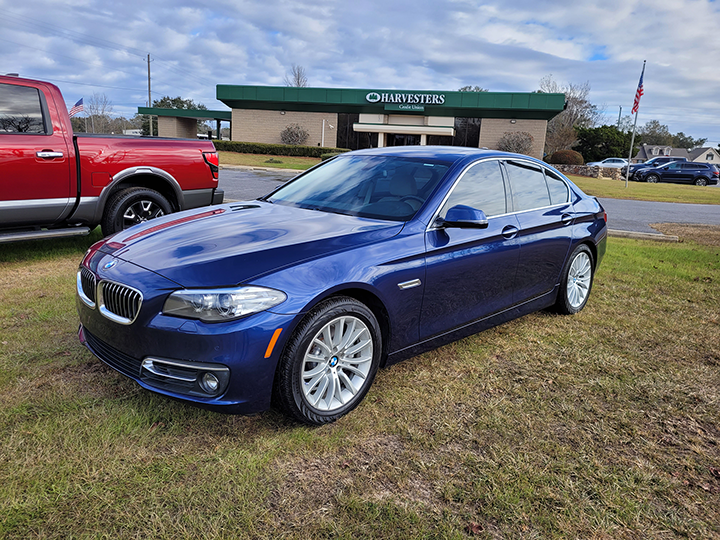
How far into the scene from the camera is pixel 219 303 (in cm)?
274

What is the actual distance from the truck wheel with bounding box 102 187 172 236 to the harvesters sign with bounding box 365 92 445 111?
36328 millimetres

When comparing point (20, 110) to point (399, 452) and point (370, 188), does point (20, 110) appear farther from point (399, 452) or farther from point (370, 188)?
point (399, 452)

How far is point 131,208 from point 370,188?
4095mm

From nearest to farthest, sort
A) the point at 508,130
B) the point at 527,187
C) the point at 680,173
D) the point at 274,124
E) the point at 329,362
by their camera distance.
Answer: the point at 329,362 → the point at 527,187 → the point at 680,173 → the point at 508,130 → the point at 274,124

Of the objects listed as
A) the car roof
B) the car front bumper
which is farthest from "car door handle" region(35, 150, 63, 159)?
the car front bumper

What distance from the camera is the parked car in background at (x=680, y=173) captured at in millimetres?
37625

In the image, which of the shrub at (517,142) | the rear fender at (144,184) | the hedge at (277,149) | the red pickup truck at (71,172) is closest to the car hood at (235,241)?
the red pickup truck at (71,172)

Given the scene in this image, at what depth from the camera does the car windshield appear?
12.6ft

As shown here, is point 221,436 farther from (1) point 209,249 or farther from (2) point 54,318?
(2) point 54,318

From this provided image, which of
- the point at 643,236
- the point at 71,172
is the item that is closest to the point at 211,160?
the point at 71,172

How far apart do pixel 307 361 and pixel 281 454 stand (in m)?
0.51

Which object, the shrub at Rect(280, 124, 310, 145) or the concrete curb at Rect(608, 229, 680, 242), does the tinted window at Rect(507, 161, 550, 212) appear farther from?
the shrub at Rect(280, 124, 310, 145)

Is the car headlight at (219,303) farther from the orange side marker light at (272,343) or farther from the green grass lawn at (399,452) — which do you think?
the green grass lawn at (399,452)

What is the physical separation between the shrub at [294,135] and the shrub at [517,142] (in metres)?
15.1
